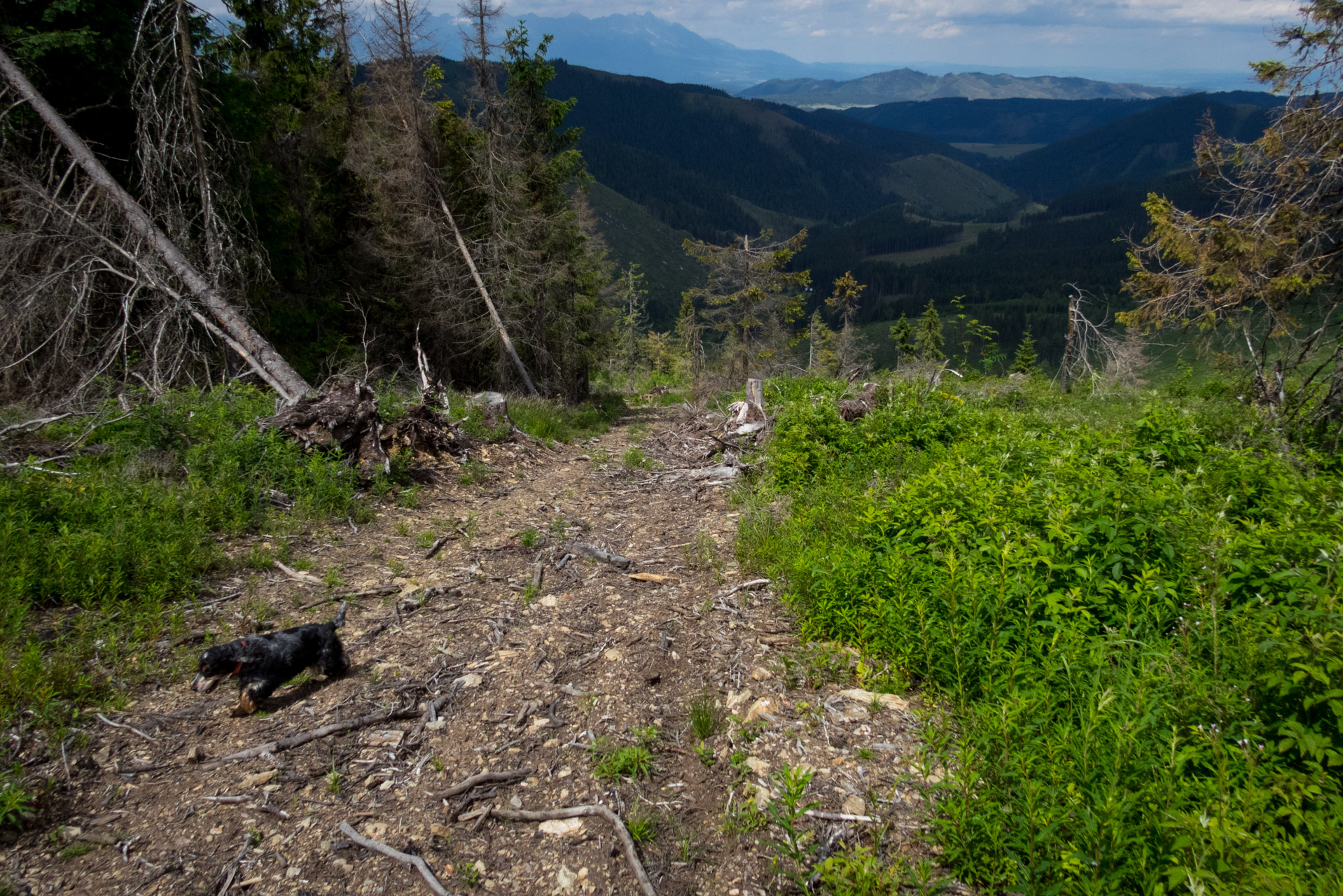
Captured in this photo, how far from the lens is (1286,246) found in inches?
381

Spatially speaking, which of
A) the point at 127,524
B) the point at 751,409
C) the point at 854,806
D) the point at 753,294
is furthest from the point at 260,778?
the point at 753,294

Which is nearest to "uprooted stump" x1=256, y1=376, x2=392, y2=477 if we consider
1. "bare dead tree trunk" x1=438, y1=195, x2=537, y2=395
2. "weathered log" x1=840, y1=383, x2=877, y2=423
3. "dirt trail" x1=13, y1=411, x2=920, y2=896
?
"dirt trail" x1=13, y1=411, x2=920, y2=896

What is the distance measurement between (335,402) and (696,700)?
21.2ft

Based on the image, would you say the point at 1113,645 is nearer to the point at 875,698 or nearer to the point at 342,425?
the point at 875,698

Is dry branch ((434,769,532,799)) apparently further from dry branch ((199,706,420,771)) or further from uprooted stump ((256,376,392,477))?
uprooted stump ((256,376,392,477))

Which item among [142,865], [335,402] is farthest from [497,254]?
[142,865]

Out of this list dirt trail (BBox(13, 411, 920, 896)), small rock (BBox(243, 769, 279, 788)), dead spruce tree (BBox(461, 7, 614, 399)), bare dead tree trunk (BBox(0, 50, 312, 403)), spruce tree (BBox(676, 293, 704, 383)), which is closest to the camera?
dirt trail (BBox(13, 411, 920, 896))

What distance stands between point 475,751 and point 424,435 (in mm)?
6498

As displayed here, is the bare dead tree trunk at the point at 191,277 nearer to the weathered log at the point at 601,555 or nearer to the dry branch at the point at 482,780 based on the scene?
the weathered log at the point at 601,555

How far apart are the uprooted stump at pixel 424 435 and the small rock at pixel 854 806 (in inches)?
292

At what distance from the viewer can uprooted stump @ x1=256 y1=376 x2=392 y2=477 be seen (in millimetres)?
7652

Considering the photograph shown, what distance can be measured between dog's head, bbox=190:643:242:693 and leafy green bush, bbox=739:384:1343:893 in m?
3.83

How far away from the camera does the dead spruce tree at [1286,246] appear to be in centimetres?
727

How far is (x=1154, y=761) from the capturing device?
247cm
